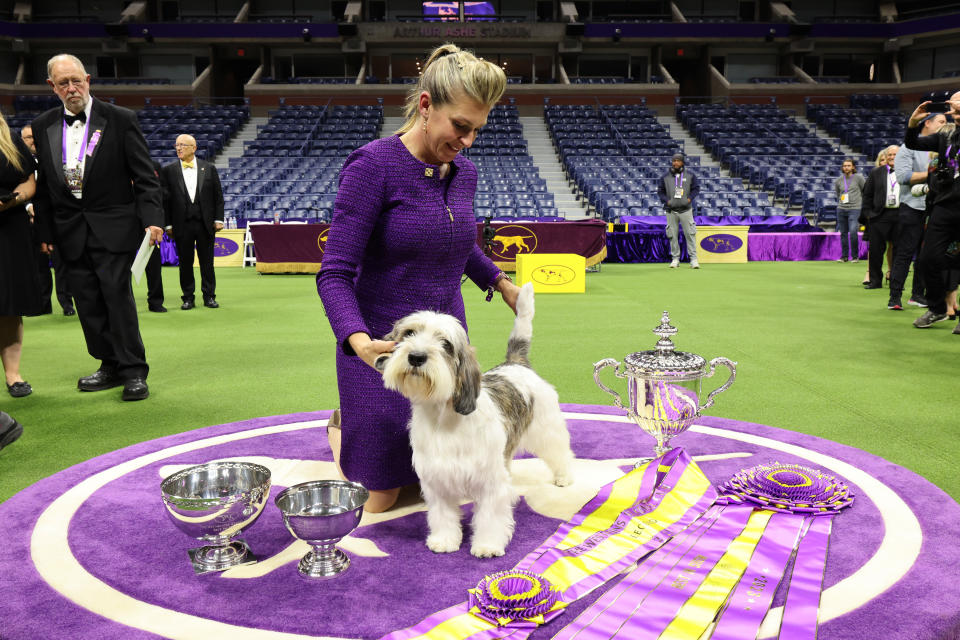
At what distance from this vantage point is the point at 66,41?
25.3 meters

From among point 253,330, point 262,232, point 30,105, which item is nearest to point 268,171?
point 262,232

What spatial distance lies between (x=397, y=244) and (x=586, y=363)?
2.82m

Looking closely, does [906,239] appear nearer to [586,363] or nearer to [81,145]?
[586,363]

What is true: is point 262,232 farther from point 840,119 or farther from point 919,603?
point 840,119

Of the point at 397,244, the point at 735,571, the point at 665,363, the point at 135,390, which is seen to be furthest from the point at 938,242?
the point at 135,390

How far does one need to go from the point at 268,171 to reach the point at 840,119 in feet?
61.2

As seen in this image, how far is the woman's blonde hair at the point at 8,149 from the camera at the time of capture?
3.79 meters

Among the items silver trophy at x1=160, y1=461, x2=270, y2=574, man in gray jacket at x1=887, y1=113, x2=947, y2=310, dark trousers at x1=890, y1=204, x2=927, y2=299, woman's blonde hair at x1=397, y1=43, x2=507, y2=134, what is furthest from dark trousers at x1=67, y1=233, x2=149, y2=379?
dark trousers at x1=890, y1=204, x2=927, y2=299

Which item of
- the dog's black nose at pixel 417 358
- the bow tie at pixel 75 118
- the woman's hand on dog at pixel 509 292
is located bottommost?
the dog's black nose at pixel 417 358

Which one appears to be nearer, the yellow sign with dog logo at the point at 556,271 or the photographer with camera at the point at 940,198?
the photographer with camera at the point at 940,198

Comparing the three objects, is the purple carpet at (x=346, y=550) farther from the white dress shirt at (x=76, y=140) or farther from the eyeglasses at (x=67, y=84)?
the eyeglasses at (x=67, y=84)

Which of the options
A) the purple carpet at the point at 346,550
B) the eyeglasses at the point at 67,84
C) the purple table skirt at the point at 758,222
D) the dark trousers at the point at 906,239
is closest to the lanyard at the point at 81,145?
the eyeglasses at the point at 67,84

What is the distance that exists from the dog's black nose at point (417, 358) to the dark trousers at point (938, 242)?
5402mm

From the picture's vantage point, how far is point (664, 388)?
257cm
